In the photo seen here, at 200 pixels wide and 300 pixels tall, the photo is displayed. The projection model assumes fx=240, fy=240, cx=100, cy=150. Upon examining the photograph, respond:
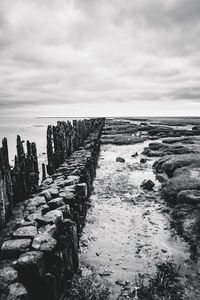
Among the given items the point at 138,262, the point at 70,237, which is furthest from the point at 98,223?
the point at 70,237

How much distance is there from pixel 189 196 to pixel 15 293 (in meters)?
4.07

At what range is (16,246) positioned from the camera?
2.78 metres

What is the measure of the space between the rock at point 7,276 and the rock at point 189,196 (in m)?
3.90

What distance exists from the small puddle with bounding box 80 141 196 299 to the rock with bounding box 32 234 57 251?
3.31 ft

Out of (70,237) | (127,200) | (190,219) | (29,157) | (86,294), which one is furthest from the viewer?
(127,200)

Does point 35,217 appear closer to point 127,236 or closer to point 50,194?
point 50,194

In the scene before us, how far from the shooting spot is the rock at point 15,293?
83.3 inches

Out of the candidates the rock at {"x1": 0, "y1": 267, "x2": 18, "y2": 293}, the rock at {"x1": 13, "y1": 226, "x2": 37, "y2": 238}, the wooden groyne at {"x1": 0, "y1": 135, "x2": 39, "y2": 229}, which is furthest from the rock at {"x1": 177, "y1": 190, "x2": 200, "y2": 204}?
the rock at {"x1": 0, "y1": 267, "x2": 18, "y2": 293}

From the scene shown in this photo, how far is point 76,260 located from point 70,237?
42 centimetres

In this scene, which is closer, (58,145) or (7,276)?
(7,276)

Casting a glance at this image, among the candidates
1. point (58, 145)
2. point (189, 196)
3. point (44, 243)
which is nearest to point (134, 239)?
point (189, 196)

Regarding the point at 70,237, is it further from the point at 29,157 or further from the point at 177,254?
the point at 29,157

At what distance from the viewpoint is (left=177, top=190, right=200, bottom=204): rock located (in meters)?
5.08

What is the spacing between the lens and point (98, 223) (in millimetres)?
4984
